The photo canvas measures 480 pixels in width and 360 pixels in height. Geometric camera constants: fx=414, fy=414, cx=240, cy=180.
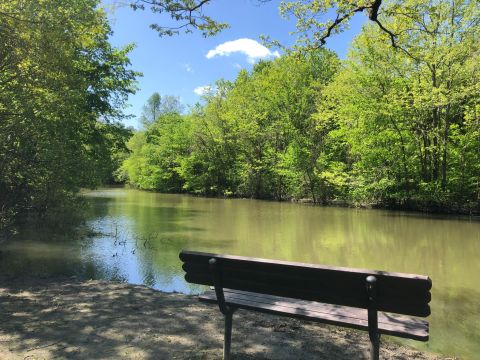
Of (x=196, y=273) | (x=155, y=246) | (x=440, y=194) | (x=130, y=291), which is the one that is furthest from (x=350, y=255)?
(x=440, y=194)

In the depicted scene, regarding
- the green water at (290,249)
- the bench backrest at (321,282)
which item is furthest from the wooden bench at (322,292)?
the green water at (290,249)

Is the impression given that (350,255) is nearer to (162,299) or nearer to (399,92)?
(162,299)

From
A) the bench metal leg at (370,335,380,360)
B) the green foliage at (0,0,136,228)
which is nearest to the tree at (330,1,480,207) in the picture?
the green foliage at (0,0,136,228)

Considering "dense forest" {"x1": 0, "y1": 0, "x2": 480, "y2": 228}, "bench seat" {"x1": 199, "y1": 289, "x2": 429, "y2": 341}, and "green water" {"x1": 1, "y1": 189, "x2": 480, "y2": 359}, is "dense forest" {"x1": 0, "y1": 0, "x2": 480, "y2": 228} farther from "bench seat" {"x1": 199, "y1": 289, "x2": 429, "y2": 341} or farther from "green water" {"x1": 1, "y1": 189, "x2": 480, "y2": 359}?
"bench seat" {"x1": 199, "y1": 289, "x2": 429, "y2": 341}

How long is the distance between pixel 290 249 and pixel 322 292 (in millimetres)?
8650

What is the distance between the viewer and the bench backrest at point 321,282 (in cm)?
281

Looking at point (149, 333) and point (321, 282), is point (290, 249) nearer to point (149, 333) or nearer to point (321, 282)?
point (149, 333)

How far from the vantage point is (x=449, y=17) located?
20.2 metres

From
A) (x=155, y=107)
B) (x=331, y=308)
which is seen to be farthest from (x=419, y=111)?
(x=155, y=107)

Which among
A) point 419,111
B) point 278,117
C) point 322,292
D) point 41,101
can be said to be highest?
point 278,117

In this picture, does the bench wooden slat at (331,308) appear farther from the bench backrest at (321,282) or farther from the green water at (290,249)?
the green water at (290,249)

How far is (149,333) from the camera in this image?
4.23 meters

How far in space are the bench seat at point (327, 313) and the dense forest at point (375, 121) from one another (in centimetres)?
807

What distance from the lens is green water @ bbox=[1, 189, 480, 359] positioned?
6.93 meters
